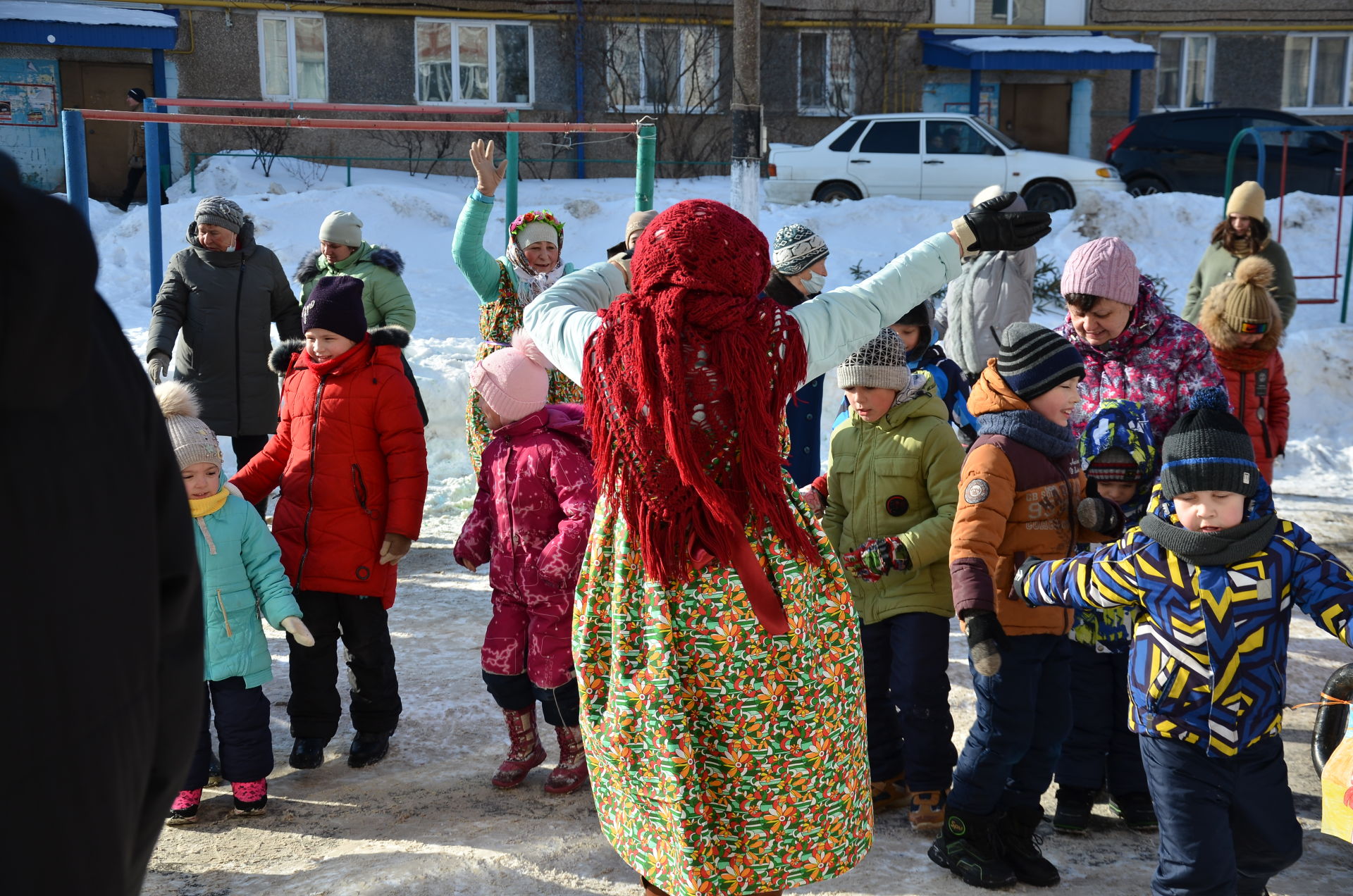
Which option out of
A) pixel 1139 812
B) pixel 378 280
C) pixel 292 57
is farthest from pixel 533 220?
pixel 292 57

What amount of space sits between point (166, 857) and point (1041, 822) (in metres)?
2.51

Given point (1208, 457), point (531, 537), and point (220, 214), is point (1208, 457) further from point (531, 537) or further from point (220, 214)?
point (220, 214)

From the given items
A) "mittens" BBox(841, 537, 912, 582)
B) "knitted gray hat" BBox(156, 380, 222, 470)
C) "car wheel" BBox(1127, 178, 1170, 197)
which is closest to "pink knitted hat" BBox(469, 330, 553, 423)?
"knitted gray hat" BBox(156, 380, 222, 470)

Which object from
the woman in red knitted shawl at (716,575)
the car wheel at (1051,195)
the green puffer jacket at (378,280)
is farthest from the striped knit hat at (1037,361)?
the car wheel at (1051,195)

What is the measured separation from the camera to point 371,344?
397cm

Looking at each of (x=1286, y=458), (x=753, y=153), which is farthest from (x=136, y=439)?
(x=753, y=153)

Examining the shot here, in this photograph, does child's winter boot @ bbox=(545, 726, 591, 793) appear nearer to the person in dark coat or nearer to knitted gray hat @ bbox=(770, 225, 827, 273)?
knitted gray hat @ bbox=(770, 225, 827, 273)

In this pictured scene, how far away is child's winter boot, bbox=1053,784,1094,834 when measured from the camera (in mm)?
3475

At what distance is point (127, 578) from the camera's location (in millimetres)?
1162

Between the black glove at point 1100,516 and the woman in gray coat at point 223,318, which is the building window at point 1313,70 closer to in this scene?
the woman in gray coat at point 223,318

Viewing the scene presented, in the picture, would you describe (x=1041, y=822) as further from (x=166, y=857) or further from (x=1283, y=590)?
(x=166, y=857)

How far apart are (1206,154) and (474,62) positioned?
11811mm

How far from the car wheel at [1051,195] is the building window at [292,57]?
1154cm

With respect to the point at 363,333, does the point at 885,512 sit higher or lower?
lower
